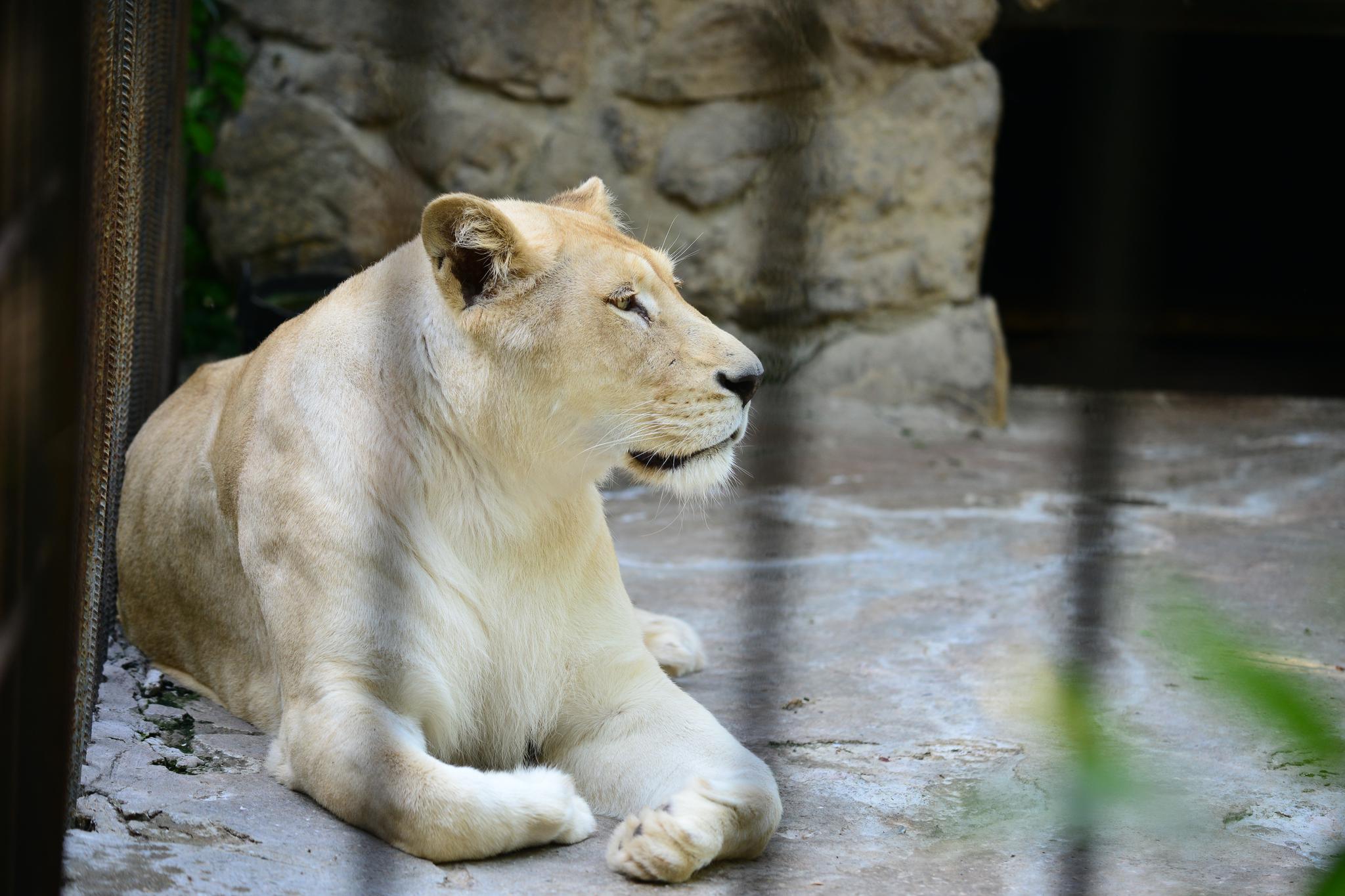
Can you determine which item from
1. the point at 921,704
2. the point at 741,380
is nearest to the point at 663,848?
the point at 741,380

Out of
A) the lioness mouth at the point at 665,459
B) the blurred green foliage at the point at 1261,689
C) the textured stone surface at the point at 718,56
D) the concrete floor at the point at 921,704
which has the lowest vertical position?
the concrete floor at the point at 921,704

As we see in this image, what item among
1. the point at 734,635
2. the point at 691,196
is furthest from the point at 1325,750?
the point at 691,196

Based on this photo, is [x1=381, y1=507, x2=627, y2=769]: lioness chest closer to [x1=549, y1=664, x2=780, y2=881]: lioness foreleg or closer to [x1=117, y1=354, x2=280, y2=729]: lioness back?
[x1=549, y1=664, x2=780, y2=881]: lioness foreleg

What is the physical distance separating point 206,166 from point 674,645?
13.1ft

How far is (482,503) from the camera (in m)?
2.36

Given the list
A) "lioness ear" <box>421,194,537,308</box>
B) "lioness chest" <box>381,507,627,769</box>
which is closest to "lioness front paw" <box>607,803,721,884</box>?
→ "lioness chest" <box>381,507,627,769</box>

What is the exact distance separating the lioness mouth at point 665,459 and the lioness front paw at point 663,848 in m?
0.66

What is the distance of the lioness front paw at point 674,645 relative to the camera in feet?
9.86

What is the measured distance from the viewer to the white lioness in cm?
221

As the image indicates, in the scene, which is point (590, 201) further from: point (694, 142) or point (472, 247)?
point (694, 142)

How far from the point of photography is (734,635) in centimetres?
341

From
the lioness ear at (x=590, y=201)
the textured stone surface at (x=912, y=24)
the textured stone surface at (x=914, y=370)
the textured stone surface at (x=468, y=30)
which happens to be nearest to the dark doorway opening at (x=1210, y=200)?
the textured stone surface at (x=914, y=370)

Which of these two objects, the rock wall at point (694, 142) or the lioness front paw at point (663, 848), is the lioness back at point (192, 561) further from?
the rock wall at point (694, 142)

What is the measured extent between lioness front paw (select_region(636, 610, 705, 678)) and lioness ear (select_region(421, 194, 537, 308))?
97 cm
